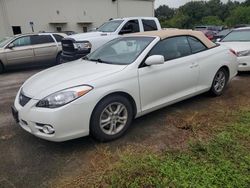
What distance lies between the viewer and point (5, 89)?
7312mm

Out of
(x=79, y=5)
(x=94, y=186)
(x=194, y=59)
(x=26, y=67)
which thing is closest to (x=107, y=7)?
(x=79, y=5)

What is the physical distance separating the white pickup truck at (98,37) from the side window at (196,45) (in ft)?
13.1

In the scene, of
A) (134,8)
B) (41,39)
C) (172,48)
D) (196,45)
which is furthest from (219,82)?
(134,8)

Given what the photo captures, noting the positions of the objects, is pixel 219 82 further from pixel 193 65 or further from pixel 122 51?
pixel 122 51

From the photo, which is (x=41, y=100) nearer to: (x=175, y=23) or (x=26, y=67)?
(x=26, y=67)

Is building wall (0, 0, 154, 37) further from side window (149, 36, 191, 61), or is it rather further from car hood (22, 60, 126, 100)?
side window (149, 36, 191, 61)

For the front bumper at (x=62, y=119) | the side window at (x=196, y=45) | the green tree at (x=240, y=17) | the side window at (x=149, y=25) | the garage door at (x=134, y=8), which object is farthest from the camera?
the green tree at (x=240, y=17)

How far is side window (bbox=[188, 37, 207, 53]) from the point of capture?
16.1 ft

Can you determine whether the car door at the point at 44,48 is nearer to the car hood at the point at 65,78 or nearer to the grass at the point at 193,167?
the car hood at the point at 65,78

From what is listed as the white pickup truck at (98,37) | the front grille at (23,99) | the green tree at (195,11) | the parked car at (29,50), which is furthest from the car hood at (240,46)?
the green tree at (195,11)

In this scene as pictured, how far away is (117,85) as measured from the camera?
364 centimetres

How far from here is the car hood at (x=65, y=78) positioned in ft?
11.4

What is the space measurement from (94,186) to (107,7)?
30.6 metres

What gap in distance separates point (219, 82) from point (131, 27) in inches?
195
